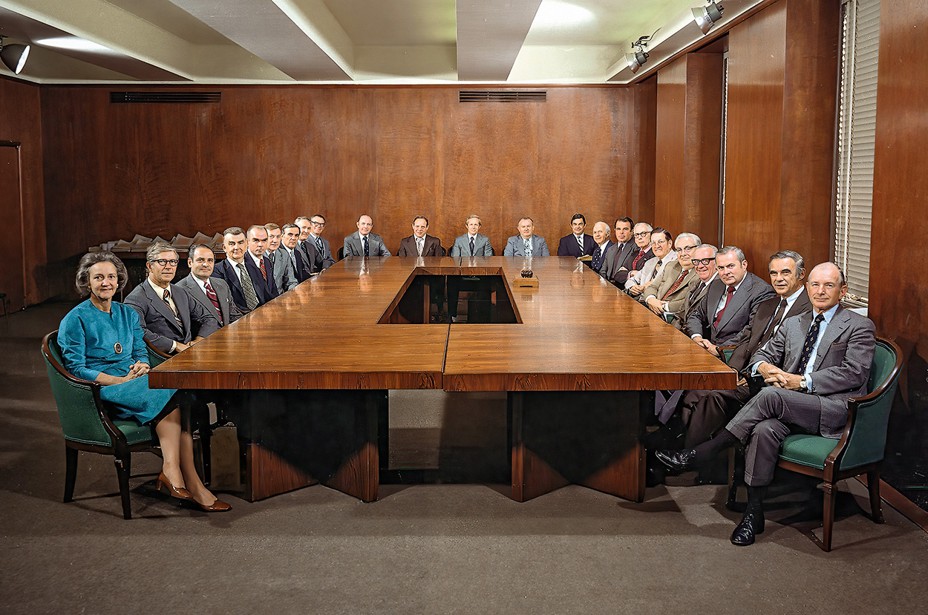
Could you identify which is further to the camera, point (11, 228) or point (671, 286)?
point (11, 228)

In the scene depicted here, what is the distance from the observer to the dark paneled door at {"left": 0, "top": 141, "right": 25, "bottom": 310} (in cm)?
986

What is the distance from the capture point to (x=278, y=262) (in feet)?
25.1

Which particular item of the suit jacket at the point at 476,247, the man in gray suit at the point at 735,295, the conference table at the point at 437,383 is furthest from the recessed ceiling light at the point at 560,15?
the conference table at the point at 437,383

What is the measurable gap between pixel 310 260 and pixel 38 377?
2886 mm

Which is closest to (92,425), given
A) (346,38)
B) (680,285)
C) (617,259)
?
(680,285)

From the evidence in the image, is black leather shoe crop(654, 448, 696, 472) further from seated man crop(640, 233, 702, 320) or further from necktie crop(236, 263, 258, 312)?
necktie crop(236, 263, 258, 312)


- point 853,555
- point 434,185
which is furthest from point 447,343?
point 434,185

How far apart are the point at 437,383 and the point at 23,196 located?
8610 millimetres

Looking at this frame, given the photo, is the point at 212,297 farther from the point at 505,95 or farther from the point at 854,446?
the point at 505,95

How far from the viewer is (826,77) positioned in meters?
5.68

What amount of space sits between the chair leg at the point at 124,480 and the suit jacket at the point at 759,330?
299 centimetres

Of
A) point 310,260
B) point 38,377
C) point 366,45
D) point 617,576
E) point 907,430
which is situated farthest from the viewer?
point 366,45

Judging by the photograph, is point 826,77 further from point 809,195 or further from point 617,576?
point 617,576

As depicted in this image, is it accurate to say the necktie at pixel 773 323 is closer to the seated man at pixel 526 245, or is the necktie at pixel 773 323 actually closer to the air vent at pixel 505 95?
the seated man at pixel 526 245
